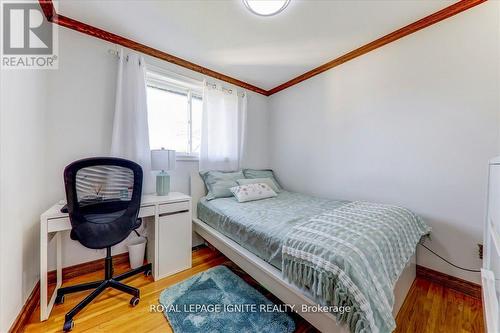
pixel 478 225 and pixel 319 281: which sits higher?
pixel 478 225

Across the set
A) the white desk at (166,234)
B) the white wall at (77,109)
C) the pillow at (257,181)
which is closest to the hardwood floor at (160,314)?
the white desk at (166,234)

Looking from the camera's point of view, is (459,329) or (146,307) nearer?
(459,329)

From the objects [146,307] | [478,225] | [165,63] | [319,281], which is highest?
[165,63]

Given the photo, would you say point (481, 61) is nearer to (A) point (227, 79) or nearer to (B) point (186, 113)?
(A) point (227, 79)

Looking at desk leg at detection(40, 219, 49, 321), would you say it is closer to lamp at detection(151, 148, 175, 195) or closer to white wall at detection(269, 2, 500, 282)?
lamp at detection(151, 148, 175, 195)

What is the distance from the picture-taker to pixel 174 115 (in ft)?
8.20

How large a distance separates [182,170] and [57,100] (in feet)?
4.41

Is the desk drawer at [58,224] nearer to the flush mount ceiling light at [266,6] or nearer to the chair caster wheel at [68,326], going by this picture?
the chair caster wheel at [68,326]

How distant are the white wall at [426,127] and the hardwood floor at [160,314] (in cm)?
31

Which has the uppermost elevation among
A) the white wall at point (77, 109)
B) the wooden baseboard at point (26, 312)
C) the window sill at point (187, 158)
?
the white wall at point (77, 109)

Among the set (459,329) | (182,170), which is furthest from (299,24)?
(459,329)

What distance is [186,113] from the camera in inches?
103

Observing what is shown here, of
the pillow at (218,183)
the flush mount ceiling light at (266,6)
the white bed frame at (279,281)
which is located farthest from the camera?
the pillow at (218,183)

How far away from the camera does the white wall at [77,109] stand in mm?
1732
